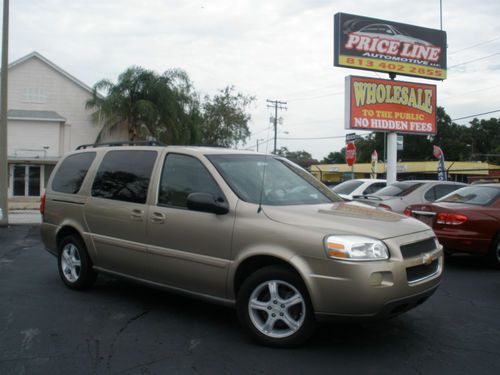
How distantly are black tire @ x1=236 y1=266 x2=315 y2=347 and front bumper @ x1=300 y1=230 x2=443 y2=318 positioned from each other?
0.16 metres

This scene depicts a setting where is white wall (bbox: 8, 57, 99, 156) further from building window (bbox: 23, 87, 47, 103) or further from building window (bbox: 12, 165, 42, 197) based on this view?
building window (bbox: 12, 165, 42, 197)

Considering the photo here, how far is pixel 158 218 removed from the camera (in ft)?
16.9

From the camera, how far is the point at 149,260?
5.21 meters

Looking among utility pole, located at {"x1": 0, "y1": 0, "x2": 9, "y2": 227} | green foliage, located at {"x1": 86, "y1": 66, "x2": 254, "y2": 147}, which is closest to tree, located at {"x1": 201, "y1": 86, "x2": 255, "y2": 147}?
green foliage, located at {"x1": 86, "y1": 66, "x2": 254, "y2": 147}

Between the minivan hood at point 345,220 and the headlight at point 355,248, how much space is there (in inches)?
2.4

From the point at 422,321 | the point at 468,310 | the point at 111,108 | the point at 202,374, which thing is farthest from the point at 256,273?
the point at 111,108

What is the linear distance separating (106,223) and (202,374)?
2.52 meters

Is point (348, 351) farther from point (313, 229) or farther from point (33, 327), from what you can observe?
point (33, 327)

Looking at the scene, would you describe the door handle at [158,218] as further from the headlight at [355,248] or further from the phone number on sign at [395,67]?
the phone number on sign at [395,67]

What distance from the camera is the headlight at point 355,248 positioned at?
3.98 m

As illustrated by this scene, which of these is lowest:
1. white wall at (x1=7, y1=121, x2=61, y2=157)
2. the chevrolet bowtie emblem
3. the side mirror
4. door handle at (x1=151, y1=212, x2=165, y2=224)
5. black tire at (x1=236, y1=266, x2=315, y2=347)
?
black tire at (x1=236, y1=266, x2=315, y2=347)

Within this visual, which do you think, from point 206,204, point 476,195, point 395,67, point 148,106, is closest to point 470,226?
point 476,195

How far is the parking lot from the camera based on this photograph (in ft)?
12.9

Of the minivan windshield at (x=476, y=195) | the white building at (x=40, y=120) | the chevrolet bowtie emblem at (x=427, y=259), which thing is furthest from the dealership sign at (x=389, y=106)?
the white building at (x=40, y=120)
